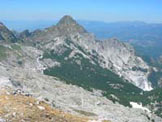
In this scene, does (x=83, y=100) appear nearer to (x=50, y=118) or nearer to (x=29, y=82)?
(x=29, y=82)

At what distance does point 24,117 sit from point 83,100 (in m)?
106

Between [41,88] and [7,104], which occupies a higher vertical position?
[7,104]

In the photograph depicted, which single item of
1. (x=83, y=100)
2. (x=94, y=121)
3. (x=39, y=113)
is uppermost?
(x=39, y=113)

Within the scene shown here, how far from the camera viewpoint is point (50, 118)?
8844cm

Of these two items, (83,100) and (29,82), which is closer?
(83,100)

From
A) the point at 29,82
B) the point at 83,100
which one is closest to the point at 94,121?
the point at 83,100

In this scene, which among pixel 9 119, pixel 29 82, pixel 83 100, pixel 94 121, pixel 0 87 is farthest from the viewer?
pixel 29 82

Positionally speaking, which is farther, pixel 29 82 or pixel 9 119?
pixel 29 82

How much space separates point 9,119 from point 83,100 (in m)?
109

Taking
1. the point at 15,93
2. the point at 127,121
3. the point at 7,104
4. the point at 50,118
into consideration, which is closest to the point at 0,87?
the point at 15,93

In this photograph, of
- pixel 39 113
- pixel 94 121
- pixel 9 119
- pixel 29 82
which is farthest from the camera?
pixel 29 82

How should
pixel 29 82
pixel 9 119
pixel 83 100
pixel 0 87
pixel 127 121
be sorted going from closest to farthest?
1. pixel 9 119
2. pixel 0 87
3. pixel 127 121
4. pixel 83 100
5. pixel 29 82

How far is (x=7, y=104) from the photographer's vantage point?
92.0 meters

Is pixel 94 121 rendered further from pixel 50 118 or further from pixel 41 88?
pixel 41 88
